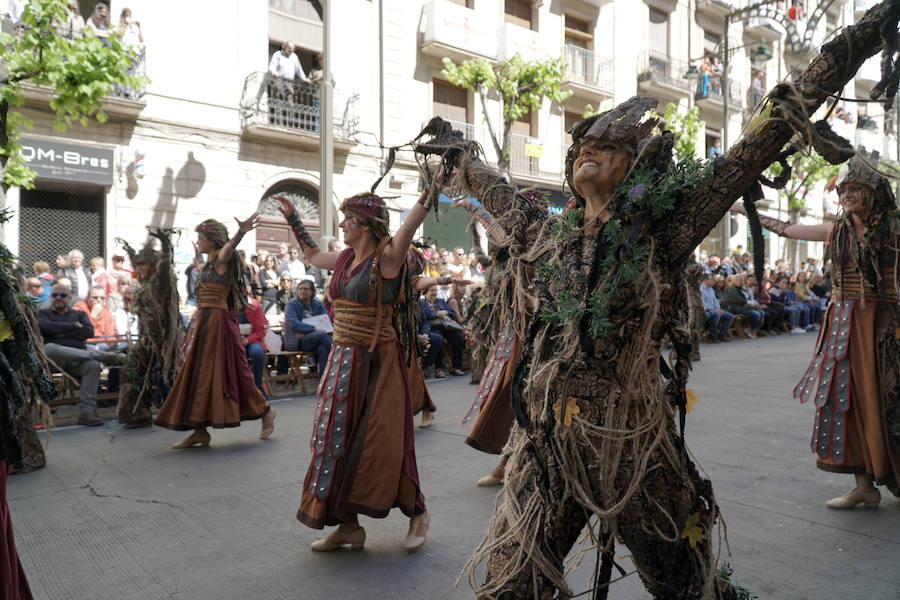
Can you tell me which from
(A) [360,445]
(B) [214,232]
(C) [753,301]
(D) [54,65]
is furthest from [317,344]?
(C) [753,301]

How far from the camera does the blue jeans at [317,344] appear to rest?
9594mm

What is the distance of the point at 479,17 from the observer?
21.2 m

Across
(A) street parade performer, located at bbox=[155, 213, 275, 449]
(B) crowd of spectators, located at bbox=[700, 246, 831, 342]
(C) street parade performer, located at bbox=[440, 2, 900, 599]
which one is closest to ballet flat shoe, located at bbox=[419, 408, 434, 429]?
(A) street parade performer, located at bbox=[155, 213, 275, 449]

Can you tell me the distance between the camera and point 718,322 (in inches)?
638

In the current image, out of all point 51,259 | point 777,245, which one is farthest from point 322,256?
point 777,245

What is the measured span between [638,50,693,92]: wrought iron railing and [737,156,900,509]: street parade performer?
74.8ft

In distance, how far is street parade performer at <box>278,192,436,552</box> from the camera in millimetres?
3607

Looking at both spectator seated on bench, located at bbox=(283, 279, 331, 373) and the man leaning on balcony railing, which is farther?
the man leaning on balcony railing

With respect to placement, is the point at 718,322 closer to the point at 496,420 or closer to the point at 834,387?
the point at 834,387

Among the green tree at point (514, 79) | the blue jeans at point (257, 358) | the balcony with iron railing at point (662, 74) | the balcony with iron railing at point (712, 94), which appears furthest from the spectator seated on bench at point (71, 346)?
the balcony with iron railing at point (712, 94)

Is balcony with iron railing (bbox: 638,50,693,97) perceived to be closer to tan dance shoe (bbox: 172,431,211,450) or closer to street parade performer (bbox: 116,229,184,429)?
street parade performer (bbox: 116,229,184,429)

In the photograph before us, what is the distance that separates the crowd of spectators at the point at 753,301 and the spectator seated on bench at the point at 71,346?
11730mm

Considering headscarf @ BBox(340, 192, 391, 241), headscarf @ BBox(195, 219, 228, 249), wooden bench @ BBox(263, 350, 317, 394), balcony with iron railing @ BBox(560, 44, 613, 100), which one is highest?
balcony with iron railing @ BBox(560, 44, 613, 100)

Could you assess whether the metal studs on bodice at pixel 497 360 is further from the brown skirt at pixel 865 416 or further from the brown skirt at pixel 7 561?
the brown skirt at pixel 7 561
